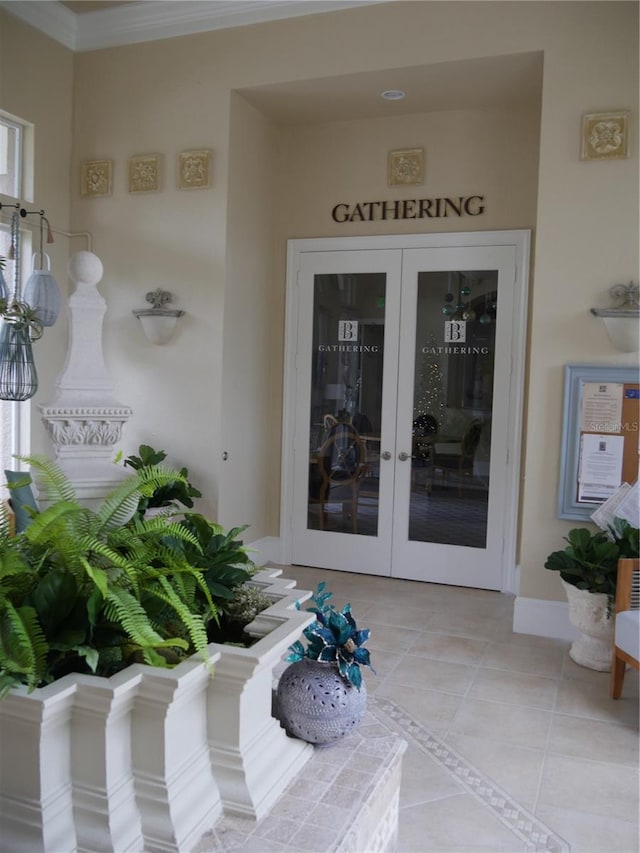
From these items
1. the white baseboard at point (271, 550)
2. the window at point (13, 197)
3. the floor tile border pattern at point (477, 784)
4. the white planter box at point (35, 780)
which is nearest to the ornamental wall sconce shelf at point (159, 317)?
the window at point (13, 197)

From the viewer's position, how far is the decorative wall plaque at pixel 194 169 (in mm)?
5008

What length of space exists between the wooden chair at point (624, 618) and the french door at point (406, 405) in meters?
1.66

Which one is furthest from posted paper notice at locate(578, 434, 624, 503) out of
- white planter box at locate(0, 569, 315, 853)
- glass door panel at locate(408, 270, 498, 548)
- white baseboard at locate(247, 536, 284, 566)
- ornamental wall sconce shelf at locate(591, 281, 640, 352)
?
white planter box at locate(0, 569, 315, 853)

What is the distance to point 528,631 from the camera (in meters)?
4.38

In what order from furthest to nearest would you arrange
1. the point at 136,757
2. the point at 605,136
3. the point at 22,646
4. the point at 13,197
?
1. the point at 13,197
2. the point at 605,136
3. the point at 136,757
4. the point at 22,646

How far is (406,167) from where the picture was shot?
17.5 feet

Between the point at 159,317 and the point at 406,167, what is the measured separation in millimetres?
2103

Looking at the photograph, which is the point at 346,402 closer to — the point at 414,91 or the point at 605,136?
the point at 414,91

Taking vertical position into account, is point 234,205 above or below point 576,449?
above

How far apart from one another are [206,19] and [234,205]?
4.09 feet

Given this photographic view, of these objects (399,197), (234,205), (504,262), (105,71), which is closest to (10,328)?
(234,205)

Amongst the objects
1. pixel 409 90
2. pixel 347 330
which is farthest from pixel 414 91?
pixel 347 330

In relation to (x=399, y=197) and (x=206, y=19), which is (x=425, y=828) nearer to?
(x=399, y=197)

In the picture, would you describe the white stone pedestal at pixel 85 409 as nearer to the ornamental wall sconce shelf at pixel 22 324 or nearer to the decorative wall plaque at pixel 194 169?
the ornamental wall sconce shelf at pixel 22 324
